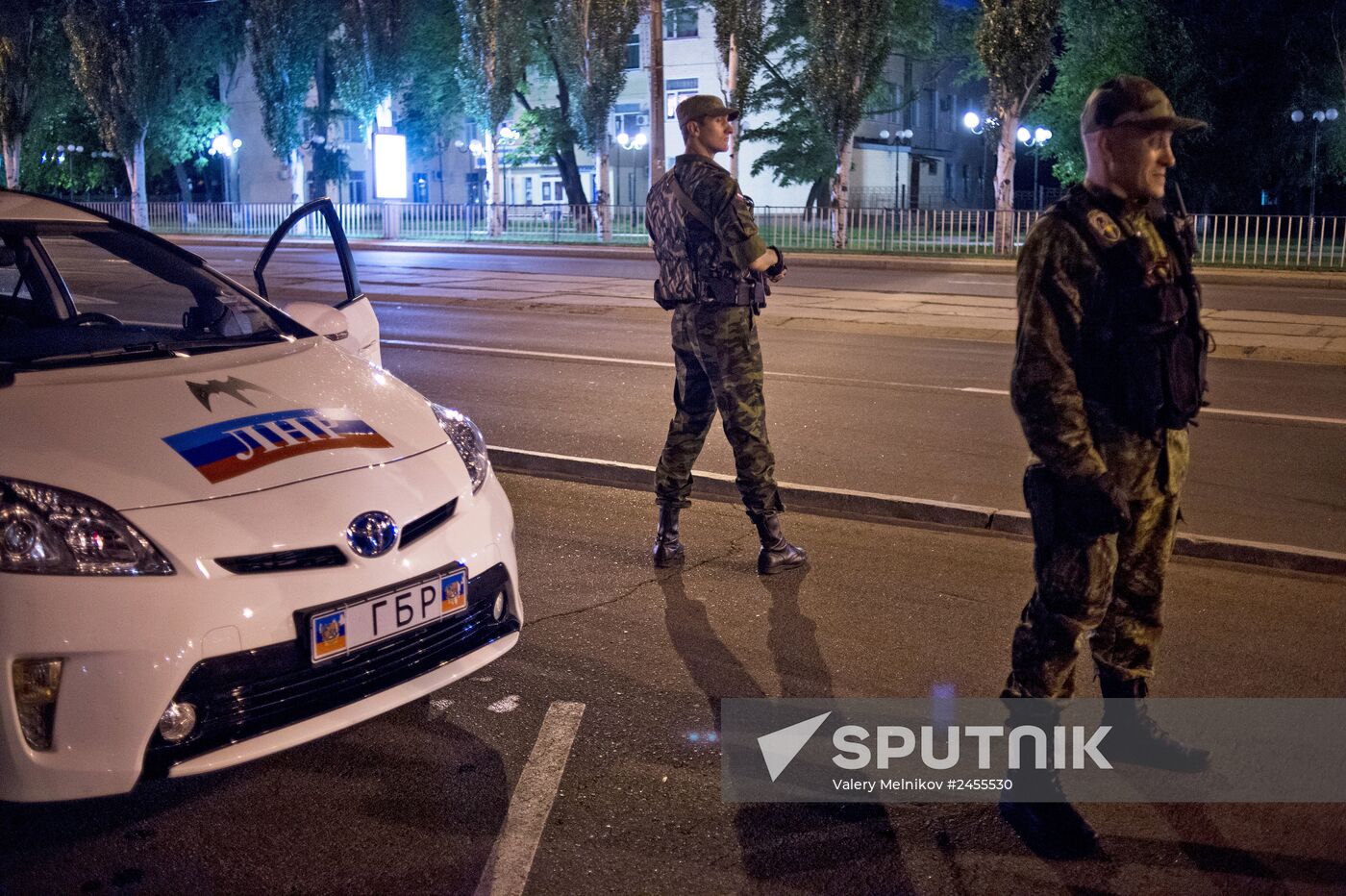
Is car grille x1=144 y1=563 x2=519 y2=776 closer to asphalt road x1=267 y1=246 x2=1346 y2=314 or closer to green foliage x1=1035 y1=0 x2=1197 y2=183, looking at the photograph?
asphalt road x1=267 y1=246 x2=1346 y2=314

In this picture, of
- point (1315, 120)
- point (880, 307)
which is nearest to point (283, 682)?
point (880, 307)

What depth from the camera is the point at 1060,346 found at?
10.9 feet

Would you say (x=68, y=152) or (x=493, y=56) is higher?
(x=493, y=56)

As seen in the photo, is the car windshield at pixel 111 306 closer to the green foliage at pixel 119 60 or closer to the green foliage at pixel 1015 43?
the green foliage at pixel 1015 43

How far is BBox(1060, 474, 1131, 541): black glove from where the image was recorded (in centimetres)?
326

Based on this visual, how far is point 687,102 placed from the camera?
548 cm

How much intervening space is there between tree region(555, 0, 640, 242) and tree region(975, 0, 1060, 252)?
9863 millimetres

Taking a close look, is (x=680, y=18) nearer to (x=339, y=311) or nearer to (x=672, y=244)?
(x=672, y=244)

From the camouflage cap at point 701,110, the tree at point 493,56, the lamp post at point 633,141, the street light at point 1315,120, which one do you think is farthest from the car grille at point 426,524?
the lamp post at point 633,141

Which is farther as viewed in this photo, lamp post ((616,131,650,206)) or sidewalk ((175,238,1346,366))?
lamp post ((616,131,650,206))

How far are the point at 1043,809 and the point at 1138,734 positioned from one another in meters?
0.58

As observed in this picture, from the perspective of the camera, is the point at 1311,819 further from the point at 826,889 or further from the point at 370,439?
the point at 370,439

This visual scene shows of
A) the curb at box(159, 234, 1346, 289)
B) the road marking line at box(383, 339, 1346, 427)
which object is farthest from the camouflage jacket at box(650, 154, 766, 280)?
the curb at box(159, 234, 1346, 289)

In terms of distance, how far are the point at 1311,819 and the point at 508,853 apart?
220 centimetres
